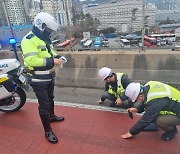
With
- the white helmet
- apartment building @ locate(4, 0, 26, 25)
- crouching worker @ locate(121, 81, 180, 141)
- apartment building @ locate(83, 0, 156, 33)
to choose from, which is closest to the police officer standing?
the white helmet

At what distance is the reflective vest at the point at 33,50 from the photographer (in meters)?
2.61

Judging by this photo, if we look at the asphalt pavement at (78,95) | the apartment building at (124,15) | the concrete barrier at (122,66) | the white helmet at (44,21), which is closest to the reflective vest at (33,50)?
the white helmet at (44,21)

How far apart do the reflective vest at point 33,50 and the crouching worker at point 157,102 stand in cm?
123

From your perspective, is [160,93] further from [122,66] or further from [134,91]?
[122,66]

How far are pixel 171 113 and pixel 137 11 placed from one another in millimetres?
2518

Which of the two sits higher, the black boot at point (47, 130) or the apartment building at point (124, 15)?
the apartment building at point (124, 15)

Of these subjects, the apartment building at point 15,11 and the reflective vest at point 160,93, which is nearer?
the reflective vest at point 160,93

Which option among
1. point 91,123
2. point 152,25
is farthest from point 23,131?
point 152,25

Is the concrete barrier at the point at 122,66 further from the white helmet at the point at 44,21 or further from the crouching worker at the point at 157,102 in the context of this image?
the white helmet at the point at 44,21

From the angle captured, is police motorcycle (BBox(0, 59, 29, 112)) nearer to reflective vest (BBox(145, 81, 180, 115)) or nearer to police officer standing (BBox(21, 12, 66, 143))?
police officer standing (BBox(21, 12, 66, 143))

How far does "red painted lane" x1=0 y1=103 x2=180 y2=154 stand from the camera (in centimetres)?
291

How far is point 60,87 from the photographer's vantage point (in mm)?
5152

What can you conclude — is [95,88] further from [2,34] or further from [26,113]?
[2,34]

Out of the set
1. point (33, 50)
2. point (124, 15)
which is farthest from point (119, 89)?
point (124, 15)
